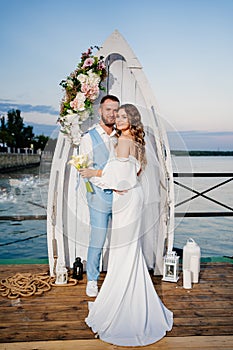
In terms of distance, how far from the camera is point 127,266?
2.46 m

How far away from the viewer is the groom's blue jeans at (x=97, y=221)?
3.00m

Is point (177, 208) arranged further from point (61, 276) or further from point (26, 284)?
point (26, 284)

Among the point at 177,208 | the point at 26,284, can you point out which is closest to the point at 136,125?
the point at 177,208

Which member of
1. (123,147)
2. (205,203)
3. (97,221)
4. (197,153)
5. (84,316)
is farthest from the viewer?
(205,203)

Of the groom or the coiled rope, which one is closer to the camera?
the groom

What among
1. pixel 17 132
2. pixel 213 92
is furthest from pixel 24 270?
pixel 17 132

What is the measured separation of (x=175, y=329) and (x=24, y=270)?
1.65 meters

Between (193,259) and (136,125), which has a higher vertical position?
(136,125)

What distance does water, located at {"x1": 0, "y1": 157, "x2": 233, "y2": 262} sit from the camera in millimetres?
3025

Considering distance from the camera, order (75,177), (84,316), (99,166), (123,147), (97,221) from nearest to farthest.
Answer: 1. (123,147)
2. (84,316)
3. (99,166)
4. (97,221)
5. (75,177)

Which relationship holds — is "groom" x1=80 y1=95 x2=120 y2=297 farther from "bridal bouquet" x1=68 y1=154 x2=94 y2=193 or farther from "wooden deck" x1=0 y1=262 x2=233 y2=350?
"wooden deck" x1=0 y1=262 x2=233 y2=350

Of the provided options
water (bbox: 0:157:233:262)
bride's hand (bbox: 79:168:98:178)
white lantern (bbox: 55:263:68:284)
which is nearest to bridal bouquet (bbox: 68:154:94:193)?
bride's hand (bbox: 79:168:98:178)

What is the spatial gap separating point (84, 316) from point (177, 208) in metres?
1.19

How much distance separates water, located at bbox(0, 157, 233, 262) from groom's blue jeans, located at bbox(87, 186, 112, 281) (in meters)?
0.44
